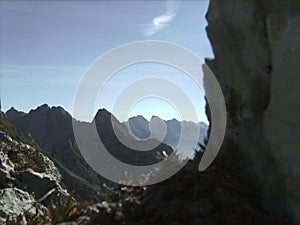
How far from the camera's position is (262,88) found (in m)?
6.08

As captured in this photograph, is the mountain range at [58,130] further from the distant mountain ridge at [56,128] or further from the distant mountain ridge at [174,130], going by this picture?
the distant mountain ridge at [174,130]

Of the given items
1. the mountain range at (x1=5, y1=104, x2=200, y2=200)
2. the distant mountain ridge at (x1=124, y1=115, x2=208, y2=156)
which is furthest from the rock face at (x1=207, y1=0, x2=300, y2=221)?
the mountain range at (x1=5, y1=104, x2=200, y2=200)

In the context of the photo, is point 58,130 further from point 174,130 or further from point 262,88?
point 262,88

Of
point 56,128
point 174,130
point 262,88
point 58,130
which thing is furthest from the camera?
point 56,128

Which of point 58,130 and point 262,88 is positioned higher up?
point 58,130

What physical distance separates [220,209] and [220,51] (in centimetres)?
309

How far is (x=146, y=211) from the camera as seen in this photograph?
5.39 metres

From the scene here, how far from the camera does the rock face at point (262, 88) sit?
5227mm

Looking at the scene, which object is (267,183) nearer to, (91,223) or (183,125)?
(91,223)

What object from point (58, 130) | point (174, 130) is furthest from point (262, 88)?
point (58, 130)

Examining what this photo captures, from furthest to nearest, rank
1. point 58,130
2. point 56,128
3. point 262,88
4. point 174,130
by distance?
point 56,128 < point 58,130 < point 174,130 < point 262,88

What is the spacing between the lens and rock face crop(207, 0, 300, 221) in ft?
17.1

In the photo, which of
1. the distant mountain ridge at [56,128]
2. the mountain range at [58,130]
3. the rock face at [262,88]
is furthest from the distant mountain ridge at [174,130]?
the distant mountain ridge at [56,128]

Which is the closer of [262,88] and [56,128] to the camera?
[262,88]
